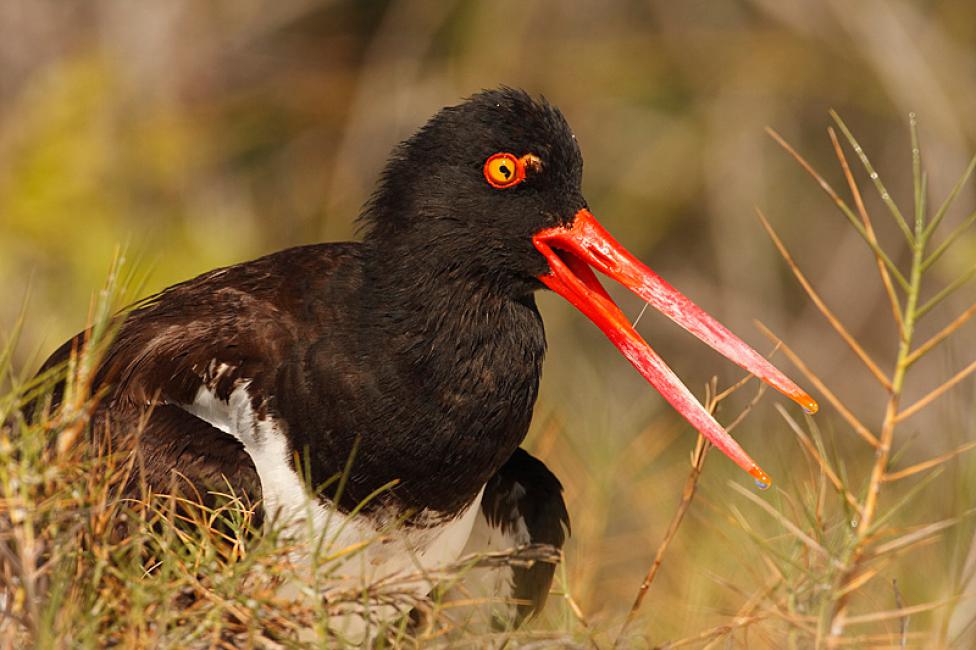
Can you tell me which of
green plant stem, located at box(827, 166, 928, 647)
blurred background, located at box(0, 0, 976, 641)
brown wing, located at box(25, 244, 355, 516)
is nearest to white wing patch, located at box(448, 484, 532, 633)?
brown wing, located at box(25, 244, 355, 516)

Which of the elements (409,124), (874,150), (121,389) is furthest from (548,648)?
(874,150)

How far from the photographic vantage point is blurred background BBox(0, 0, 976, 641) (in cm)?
791

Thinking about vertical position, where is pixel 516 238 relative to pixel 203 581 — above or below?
above

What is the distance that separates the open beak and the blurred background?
2.95 m

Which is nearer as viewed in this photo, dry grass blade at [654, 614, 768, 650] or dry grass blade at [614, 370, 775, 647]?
dry grass blade at [654, 614, 768, 650]

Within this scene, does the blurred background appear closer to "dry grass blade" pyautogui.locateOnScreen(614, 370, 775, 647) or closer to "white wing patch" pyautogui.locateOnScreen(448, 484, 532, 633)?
"white wing patch" pyautogui.locateOnScreen(448, 484, 532, 633)

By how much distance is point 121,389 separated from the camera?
148 inches

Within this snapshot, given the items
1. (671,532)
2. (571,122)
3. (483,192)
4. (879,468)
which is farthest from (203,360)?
(571,122)

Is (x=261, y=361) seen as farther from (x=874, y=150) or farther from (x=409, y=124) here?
(x=874, y=150)

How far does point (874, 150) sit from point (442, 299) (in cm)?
723

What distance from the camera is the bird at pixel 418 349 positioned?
362 cm

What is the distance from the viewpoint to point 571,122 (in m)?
9.55

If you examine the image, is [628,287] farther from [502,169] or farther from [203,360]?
[203,360]

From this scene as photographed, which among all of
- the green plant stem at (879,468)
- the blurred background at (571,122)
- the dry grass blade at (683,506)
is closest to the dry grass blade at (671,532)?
the dry grass blade at (683,506)
